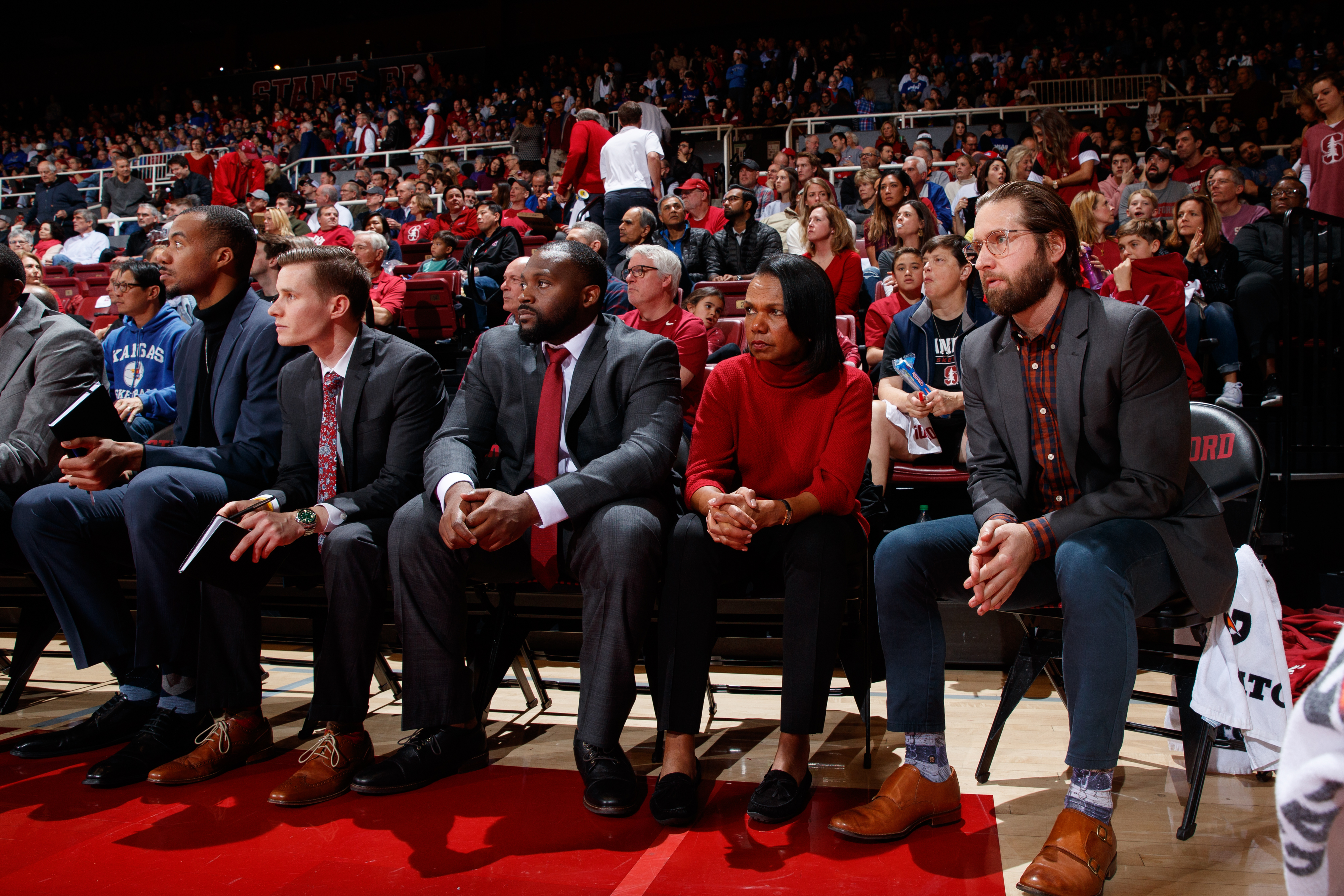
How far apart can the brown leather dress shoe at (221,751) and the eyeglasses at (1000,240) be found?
2.14m

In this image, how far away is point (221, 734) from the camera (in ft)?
7.69

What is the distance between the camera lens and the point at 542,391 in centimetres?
244

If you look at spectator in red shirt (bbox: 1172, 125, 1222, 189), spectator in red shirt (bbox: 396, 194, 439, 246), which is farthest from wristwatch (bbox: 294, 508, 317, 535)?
spectator in red shirt (bbox: 1172, 125, 1222, 189)

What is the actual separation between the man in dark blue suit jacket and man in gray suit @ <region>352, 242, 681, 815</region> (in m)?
0.60

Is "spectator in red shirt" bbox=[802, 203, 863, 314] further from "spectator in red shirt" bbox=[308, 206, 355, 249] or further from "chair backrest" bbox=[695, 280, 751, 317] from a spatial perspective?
"spectator in red shirt" bbox=[308, 206, 355, 249]

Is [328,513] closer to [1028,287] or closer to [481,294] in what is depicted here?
[1028,287]

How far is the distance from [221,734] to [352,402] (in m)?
0.90

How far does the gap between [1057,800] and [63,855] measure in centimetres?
207

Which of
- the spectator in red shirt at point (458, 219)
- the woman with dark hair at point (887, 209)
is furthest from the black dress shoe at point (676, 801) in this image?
the spectator in red shirt at point (458, 219)

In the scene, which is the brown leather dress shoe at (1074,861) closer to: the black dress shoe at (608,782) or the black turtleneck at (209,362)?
the black dress shoe at (608,782)

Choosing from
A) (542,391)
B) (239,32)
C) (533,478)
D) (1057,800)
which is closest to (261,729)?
(533,478)

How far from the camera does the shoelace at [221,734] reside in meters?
2.34

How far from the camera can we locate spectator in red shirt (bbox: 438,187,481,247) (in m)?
7.59

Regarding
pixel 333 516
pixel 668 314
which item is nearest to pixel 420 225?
pixel 668 314
